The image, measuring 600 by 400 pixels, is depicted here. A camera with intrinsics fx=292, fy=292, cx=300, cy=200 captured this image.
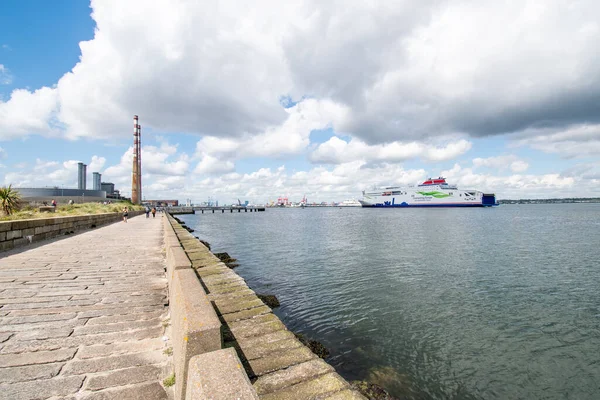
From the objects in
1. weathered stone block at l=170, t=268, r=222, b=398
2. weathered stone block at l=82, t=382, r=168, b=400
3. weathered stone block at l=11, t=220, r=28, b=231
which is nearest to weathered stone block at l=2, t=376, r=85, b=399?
weathered stone block at l=82, t=382, r=168, b=400

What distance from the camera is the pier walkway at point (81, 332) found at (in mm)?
2863

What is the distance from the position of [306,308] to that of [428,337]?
3862 millimetres

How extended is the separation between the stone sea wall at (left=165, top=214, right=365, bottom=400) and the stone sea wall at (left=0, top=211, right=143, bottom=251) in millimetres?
9419

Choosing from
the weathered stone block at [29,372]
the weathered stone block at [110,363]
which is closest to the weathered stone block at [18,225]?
the weathered stone block at [29,372]

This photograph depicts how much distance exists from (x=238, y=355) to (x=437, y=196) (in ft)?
448

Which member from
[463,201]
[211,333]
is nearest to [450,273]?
[211,333]

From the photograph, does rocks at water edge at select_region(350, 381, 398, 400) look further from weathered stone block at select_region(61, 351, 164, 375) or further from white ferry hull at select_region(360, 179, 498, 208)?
white ferry hull at select_region(360, 179, 498, 208)

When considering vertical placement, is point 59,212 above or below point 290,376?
above

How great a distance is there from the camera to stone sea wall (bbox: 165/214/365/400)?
6.37ft

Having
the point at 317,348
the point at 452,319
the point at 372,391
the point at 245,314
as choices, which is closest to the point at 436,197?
the point at 452,319

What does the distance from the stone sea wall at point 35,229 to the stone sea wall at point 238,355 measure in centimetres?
942

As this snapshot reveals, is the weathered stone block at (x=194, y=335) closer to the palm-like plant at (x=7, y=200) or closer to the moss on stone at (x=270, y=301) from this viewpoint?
the moss on stone at (x=270, y=301)

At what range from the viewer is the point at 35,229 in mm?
12117

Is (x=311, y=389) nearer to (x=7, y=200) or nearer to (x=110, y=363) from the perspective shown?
(x=110, y=363)
